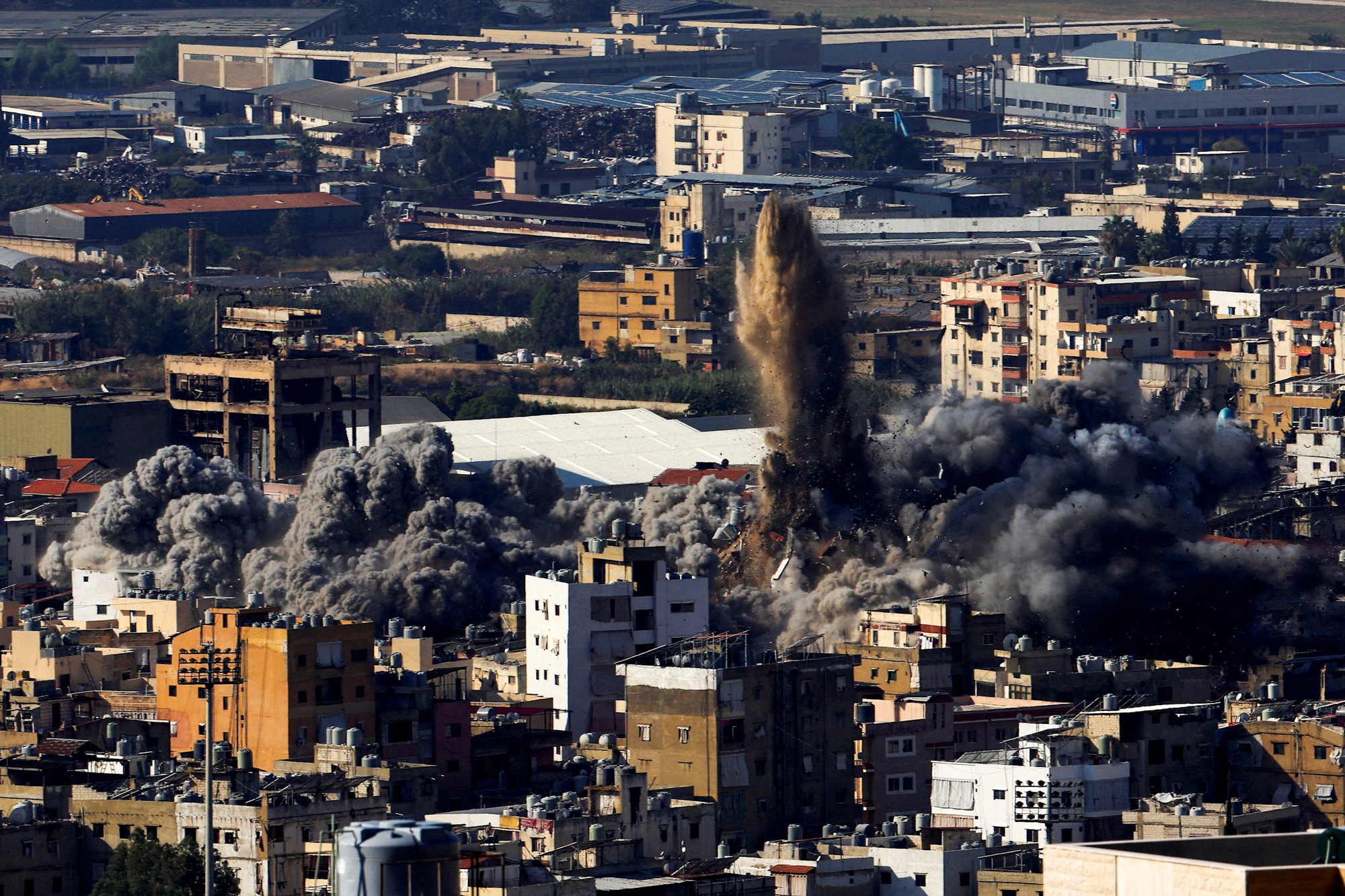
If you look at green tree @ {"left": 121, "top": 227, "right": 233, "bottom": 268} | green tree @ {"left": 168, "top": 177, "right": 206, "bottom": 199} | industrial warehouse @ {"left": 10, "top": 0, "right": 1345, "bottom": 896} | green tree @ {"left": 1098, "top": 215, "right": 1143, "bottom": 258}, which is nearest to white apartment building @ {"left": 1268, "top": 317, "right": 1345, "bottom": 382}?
industrial warehouse @ {"left": 10, "top": 0, "right": 1345, "bottom": 896}

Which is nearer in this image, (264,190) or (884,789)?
(884,789)

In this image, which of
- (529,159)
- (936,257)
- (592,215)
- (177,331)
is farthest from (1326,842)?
(529,159)

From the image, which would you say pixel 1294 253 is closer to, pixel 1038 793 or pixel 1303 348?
pixel 1303 348

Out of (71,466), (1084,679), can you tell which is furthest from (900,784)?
(71,466)

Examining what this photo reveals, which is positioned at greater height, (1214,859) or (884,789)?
(1214,859)

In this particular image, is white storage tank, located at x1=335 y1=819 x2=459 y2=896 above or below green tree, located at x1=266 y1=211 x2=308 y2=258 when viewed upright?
above

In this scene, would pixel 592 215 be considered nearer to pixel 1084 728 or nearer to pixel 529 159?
pixel 529 159

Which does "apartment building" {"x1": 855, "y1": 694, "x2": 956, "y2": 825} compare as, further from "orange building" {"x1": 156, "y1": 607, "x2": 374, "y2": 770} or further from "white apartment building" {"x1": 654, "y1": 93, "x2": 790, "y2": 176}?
"white apartment building" {"x1": 654, "y1": 93, "x2": 790, "y2": 176}
